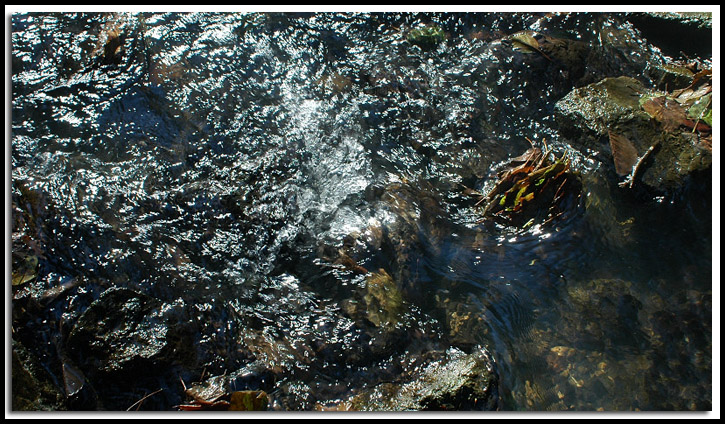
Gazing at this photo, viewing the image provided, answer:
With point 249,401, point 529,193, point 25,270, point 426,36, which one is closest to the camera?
point 249,401

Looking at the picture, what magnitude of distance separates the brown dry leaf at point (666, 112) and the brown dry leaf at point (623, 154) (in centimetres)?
26

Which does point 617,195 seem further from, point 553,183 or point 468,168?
point 468,168

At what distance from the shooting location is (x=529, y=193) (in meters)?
2.79

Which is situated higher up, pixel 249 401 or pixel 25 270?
pixel 25 270

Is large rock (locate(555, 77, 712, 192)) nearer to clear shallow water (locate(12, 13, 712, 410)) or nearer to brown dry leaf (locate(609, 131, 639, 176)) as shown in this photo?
brown dry leaf (locate(609, 131, 639, 176))

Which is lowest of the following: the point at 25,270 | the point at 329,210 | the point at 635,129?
the point at 25,270

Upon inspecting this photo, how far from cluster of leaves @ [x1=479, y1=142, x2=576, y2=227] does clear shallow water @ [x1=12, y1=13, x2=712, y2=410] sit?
14 centimetres

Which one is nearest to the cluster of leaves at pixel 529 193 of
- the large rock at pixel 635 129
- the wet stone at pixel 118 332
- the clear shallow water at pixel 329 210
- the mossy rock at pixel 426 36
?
the clear shallow water at pixel 329 210

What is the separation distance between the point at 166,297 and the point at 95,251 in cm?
50

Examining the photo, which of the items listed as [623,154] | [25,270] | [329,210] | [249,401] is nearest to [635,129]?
[623,154]

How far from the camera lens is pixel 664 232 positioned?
2.79 metres

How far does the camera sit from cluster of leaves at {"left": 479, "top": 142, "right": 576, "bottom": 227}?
280 centimetres

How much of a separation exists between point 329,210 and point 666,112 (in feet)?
8.39

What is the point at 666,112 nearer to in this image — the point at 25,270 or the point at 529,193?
the point at 529,193
